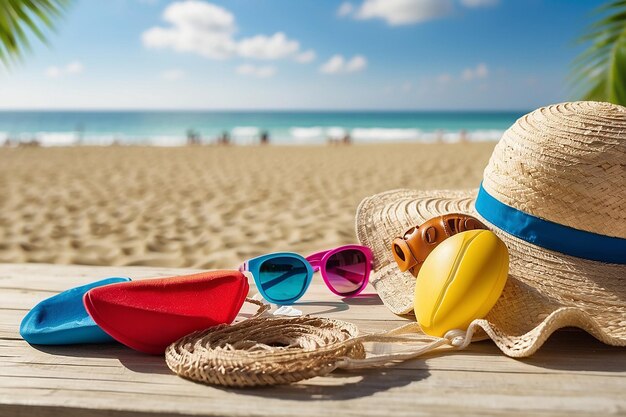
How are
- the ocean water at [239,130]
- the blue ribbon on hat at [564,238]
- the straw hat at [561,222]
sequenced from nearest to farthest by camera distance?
the straw hat at [561,222], the blue ribbon on hat at [564,238], the ocean water at [239,130]

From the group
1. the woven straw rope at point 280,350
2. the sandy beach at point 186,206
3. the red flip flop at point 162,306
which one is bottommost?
the sandy beach at point 186,206

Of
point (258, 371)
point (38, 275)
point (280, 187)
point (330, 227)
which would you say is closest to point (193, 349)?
point (258, 371)

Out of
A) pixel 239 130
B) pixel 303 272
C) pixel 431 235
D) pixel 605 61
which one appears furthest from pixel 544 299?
pixel 239 130

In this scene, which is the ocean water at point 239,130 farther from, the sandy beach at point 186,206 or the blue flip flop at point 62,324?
the blue flip flop at point 62,324

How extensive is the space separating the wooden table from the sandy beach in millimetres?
2087

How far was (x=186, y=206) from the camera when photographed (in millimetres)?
6578

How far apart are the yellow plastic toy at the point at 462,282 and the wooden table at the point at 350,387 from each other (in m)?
0.11

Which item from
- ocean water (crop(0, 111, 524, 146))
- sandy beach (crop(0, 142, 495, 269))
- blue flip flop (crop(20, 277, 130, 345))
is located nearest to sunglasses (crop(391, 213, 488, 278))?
blue flip flop (crop(20, 277, 130, 345))

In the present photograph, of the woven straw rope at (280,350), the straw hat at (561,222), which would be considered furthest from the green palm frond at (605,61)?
the woven straw rope at (280,350)

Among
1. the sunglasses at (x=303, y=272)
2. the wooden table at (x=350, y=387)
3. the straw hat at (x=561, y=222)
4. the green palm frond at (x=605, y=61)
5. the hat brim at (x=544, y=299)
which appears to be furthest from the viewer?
the green palm frond at (x=605, y=61)

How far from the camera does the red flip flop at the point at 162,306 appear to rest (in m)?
1.58

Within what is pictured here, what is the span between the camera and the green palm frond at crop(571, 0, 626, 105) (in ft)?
12.5

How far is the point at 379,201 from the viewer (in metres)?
2.68

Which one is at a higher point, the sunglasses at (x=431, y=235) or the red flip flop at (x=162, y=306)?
the sunglasses at (x=431, y=235)
